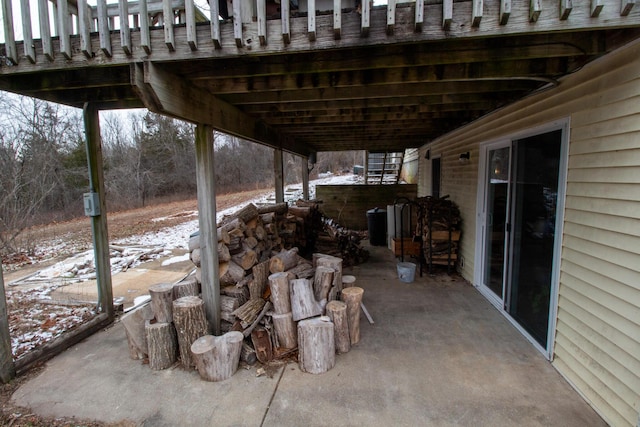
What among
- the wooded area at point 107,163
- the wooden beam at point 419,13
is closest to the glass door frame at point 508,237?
the wooden beam at point 419,13

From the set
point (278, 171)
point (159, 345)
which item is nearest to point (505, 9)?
point (159, 345)

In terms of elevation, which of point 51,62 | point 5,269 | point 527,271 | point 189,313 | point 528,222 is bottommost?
point 5,269

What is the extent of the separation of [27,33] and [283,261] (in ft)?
8.79

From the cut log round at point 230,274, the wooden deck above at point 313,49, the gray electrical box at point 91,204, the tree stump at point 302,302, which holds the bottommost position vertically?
the tree stump at point 302,302

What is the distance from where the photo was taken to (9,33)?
79.6 inches

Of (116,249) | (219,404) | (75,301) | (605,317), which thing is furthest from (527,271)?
(116,249)

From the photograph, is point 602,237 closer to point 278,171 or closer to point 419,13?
point 419,13

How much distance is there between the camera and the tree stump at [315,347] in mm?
2400

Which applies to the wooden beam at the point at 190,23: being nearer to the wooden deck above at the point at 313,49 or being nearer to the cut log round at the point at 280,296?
the wooden deck above at the point at 313,49

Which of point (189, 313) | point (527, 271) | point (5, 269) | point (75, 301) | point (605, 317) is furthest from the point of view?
point (5, 269)

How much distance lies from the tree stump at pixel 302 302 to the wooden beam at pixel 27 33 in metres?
2.53

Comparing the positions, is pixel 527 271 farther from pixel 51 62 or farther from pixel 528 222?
pixel 51 62

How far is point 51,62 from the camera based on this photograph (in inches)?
80.1

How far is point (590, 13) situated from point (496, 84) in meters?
1.21
